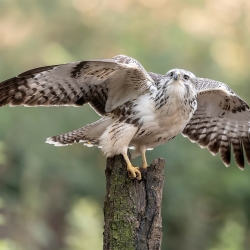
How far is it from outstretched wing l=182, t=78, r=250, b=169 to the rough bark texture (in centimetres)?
191

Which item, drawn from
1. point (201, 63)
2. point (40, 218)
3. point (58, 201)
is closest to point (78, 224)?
point (40, 218)

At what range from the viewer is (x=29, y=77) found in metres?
7.14

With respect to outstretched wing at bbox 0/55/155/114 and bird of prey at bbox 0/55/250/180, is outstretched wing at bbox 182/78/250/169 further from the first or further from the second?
outstretched wing at bbox 0/55/155/114

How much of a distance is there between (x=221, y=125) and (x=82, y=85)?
206 centimetres

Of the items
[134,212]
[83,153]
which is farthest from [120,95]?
[83,153]

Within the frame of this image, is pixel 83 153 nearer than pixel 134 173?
No

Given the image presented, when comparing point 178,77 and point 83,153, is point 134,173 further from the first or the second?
point 83,153

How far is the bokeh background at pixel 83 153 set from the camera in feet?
43.3

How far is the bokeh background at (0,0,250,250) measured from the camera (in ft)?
43.3

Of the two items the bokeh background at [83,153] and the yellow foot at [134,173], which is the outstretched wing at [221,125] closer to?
the yellow foot at [134,173]

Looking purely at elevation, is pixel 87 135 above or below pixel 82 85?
below

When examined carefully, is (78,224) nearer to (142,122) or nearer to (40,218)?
(142,122)

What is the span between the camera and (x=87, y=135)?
7.96 meters

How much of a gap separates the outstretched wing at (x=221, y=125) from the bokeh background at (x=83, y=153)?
3170mm
